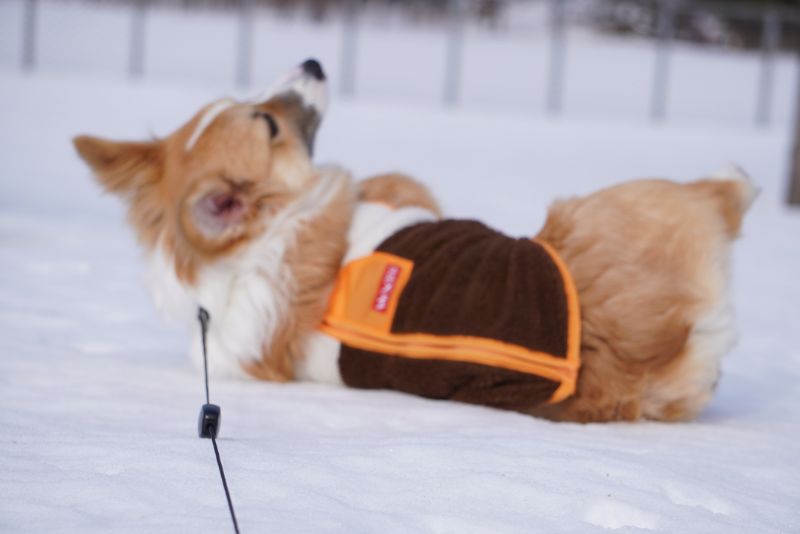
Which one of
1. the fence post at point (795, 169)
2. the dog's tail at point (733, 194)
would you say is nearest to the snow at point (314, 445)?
the dog's tail at point (733, 194)

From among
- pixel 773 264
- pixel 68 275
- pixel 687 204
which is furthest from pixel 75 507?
pixel 773 264

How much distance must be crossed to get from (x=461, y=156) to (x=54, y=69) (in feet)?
26.8

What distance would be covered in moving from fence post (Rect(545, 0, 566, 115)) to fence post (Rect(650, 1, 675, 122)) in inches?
60.3

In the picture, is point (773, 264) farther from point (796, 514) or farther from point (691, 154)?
point (691, 154)

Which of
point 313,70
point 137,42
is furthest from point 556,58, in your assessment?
point 313,70

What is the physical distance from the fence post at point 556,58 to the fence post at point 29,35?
8.33 m

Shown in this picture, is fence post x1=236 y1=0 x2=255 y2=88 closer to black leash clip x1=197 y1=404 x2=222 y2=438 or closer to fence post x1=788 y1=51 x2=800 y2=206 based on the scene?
fence post x1=788 y1=51 x2=800 y2=206

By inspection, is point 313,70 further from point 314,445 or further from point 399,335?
point 314,445

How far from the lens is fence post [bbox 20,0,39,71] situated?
→ 16781 millimetres

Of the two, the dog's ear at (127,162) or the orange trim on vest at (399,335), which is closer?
the orange trim on vest at (399,335)

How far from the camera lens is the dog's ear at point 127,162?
374 cm

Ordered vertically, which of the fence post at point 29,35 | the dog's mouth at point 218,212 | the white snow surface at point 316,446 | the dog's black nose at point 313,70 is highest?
the fence post at point 29,35

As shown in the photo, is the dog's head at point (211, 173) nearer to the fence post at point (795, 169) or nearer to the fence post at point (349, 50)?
the fence post at point (795, 169)

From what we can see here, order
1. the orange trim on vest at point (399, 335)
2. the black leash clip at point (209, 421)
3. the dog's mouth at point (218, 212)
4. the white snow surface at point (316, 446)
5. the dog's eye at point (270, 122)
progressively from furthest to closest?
1. the dog's eye at point (270, 122)
2. the dog's mouth at point (218, 212)
3. the orange trim on vest at point (399, 335)
4. the black leash clip at point (209, 421)
5. the white snow surface at point (316, 446)
